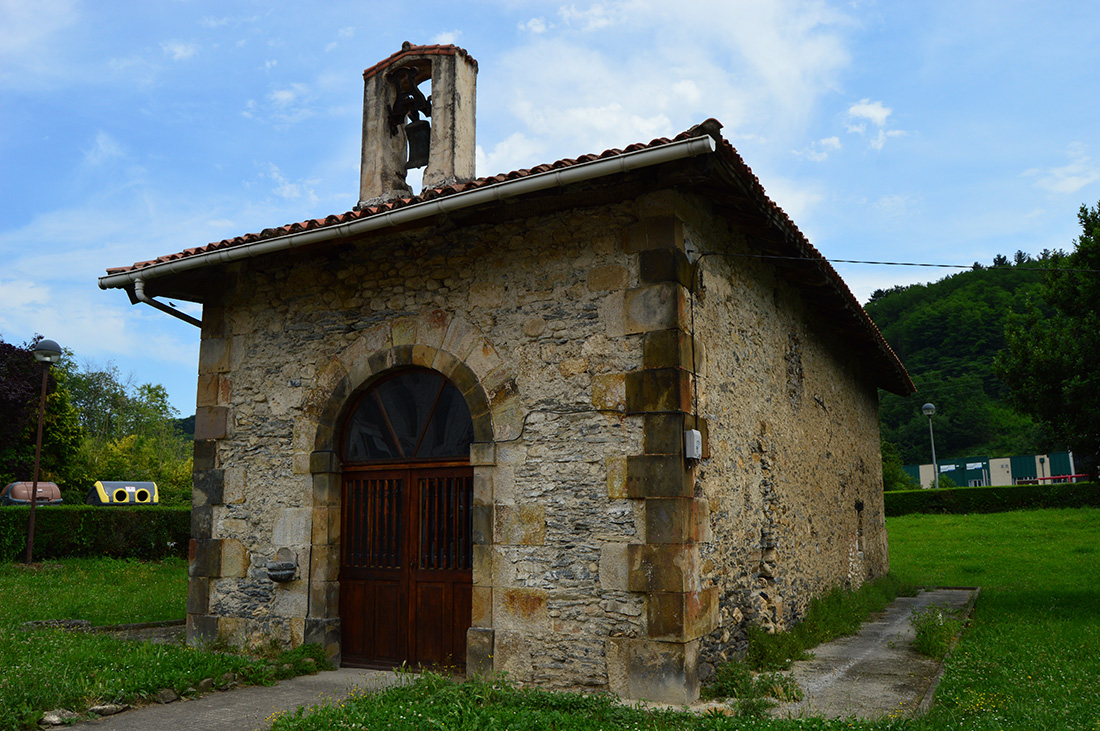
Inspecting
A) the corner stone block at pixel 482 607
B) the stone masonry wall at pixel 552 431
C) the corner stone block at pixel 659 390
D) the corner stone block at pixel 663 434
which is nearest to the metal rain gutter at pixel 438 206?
the stone masonry wall at pixel 552 431

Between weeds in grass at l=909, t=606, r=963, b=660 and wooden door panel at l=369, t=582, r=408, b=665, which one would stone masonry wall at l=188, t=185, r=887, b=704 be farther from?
weeds in grass at l=909, t=606, r=963, b=660

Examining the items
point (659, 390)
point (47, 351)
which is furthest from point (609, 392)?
point (47, 351)

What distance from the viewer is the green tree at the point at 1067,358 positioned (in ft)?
33.0

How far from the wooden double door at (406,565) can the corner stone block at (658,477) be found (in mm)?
1645

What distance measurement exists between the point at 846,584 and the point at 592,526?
6545 mm

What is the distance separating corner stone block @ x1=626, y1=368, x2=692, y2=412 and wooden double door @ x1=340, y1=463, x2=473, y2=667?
1.76m

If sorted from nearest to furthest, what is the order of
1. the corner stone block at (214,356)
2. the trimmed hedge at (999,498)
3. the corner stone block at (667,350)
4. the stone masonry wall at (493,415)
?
1. the corner stone block at (667,350)
2. the stone masonry wall at (493,415)
3. the corner stone block at (214,356)
4. the trimmed hedge at (999,498)

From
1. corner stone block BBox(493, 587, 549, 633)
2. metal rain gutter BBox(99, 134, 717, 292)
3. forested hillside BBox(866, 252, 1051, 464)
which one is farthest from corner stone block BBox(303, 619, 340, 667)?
forested hillside BBox(866, 252, 1051, 464)

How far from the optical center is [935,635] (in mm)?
7805

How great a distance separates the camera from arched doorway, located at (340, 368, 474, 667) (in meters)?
7.07

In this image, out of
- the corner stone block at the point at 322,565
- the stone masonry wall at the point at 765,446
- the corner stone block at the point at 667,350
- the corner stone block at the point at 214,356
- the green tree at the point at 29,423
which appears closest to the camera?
the corner stone block at the point at 667,350

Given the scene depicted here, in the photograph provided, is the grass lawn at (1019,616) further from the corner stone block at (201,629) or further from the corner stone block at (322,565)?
the corner stone block at (201,629)

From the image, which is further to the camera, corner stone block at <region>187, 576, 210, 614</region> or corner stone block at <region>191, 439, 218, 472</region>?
corner stone block at <region>191, 439, 218, 472</region>

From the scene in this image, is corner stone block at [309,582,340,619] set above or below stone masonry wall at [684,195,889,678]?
below
